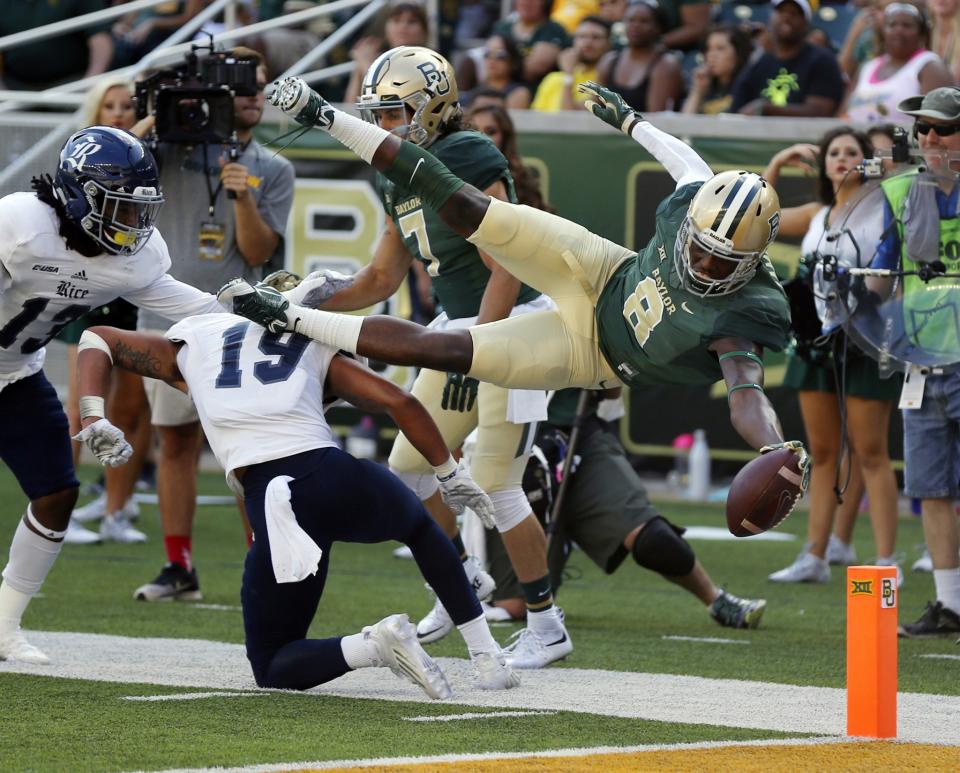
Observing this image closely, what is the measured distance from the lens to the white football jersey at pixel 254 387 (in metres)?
4.88

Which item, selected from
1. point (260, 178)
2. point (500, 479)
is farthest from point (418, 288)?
point (500, 479)

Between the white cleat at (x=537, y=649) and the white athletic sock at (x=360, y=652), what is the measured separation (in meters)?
0.91

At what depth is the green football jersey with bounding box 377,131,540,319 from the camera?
225 inches

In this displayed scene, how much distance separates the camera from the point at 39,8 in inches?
485

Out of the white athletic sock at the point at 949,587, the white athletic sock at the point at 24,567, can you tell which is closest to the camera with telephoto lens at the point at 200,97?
the white athletic sock at the point at 24,567

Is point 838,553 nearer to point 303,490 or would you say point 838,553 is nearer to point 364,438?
point 364,438

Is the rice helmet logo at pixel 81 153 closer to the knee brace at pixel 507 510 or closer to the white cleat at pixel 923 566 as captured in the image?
the knee brace at pixel 507 510

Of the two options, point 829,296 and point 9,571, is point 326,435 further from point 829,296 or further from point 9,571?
point 829,296

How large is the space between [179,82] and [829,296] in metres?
2.93

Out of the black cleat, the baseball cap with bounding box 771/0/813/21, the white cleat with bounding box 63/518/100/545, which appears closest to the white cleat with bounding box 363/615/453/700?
the black cleat

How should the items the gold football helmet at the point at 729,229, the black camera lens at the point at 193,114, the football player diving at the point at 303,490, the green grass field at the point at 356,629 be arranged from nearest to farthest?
the green grass field at the point at 356,629
the gold football helmet at the point at 729,229
the football player diving at the point at 303,490
the black camera lens at the point at 193,114

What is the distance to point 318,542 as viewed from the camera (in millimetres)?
4879

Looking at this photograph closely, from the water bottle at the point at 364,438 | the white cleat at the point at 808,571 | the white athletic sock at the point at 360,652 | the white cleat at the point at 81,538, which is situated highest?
the white athletic sock at the point at 360,652

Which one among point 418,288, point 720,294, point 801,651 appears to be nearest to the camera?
point 720,294
